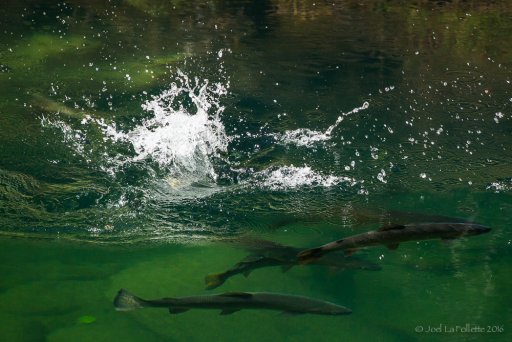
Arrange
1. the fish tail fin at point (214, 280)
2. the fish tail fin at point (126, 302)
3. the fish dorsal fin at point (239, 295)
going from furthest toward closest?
1. the fish tail fin at point (214, 280)
2. the fish tail fin at point (126, 302)
3. the fish dorsal fin at point (239, 295)

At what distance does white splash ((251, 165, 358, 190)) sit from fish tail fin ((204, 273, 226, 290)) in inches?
61.6

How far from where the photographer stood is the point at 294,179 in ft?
16.8

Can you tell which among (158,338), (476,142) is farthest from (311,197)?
(476,142)

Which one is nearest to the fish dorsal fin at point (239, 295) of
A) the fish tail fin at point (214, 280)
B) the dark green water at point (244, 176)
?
the fish tail fin at point (214, 280)

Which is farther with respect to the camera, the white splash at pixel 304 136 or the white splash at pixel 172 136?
the white splash at pixel 304 136

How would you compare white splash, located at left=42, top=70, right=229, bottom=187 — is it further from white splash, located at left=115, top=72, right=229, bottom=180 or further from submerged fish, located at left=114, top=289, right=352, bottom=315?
submerged fish, located at left=114, top=289, right=352, bottom=315

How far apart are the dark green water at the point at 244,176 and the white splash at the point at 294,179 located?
2cm

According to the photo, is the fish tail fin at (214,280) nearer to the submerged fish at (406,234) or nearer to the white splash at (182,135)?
the submerged fish at (406,234)

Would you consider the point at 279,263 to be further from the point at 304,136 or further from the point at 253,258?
the point at 304,136

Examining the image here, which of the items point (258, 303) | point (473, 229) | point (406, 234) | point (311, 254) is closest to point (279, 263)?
point (258, 303)

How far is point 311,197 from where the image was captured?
480 centimetres

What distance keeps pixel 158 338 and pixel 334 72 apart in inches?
231

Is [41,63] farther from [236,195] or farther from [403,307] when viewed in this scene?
[403,307]

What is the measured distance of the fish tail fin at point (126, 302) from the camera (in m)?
3.10
